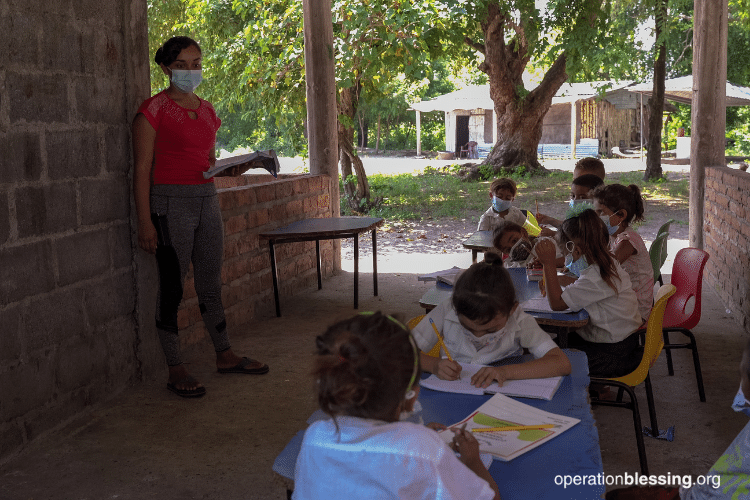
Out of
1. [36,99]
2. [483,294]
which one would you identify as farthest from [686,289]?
[36,99]

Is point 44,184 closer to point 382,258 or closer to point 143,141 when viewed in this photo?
point 143,141

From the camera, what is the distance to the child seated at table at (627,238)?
4355 mm

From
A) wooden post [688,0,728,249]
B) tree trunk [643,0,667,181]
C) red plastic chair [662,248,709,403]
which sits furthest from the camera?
tree trunk [643,0,667,181]

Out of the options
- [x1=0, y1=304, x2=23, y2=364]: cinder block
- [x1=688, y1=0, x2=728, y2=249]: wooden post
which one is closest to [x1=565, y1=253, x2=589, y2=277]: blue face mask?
[x1=0, y1=304, x2=23, y2=364]: cinder block

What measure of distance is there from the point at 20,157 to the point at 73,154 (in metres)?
0.42

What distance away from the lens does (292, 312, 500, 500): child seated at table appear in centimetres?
155

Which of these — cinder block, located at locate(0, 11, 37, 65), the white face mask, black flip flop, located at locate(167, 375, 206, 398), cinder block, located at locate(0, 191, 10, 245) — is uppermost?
cinder block, located at locate(0, 11, 37, 65)

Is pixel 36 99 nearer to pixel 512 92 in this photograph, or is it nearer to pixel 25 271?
pixel 25 271

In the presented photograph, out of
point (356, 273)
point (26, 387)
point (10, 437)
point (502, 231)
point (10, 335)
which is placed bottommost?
point (10, 437)

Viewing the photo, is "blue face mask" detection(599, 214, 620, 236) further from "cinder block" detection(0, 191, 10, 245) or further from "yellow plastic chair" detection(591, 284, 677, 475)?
"cinder block" detection(0, 191, 10, 245)

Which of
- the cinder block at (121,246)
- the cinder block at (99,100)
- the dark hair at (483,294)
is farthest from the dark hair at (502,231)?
the dark hair at (483,294)

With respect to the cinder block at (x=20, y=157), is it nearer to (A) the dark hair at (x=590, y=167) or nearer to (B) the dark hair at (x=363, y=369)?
(B) the dark hair at (x=363, y=369)

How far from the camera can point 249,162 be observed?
479 cm

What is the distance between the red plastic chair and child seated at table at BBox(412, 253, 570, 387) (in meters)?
1.84
